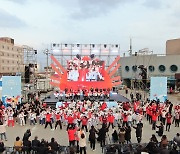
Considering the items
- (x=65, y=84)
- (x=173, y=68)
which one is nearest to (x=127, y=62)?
(x=173, y=68)

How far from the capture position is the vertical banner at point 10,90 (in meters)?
20.9

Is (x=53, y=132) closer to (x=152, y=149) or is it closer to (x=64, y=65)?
(x=152, y=149)

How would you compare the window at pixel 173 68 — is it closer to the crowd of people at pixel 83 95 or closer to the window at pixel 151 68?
the window at pixel 151 68

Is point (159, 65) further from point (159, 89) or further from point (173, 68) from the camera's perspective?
point (159, 89)

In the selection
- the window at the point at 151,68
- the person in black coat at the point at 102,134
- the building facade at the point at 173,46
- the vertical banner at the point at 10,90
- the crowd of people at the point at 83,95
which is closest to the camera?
→ the person in black coat at the point at 102,134

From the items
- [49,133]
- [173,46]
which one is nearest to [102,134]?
[49,133]

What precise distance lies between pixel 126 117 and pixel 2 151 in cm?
788

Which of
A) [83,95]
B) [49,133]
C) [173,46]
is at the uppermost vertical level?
[173,46]

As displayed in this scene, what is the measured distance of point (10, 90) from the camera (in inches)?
833

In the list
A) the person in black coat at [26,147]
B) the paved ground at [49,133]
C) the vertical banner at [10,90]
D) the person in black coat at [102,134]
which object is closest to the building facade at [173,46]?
the vertical banner at [10,90]

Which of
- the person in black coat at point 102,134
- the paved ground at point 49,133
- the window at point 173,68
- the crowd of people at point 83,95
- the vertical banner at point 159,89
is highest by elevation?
the window at point 173,68

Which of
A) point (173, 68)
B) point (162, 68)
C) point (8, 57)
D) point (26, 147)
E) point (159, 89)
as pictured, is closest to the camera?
point (26, 147)

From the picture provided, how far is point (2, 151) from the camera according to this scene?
29.6 feet

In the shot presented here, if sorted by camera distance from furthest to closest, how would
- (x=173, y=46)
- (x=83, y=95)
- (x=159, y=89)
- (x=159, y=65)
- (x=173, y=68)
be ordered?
1. (x=173, y=46)
2. (x=159, y=65)
3. (x=173, y=68)
4. (x=83, y=95)
5. (x=159, y=89)
